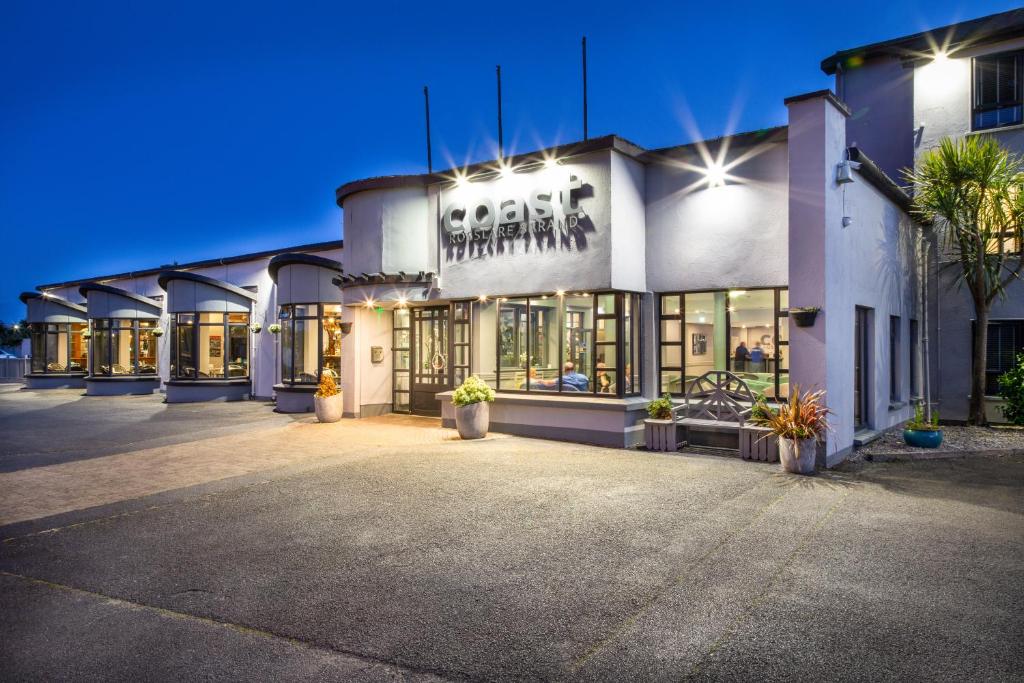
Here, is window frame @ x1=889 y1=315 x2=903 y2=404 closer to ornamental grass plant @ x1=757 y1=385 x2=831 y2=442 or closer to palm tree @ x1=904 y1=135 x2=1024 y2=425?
palm tree @ x1=904 y1=135 x2=1024 y2=425

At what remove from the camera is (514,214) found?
13.4 m

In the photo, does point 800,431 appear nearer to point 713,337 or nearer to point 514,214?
point 713,337

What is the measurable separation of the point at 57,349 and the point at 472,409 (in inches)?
1149

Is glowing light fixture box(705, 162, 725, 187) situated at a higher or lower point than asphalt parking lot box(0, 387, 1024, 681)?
higher

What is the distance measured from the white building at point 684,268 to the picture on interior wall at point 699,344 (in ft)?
0.15

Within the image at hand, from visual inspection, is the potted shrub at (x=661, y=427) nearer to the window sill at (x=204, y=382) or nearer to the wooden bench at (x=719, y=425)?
the wooden bench at (x=719, y=425)

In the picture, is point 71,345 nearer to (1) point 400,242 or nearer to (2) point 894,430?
(1) point 400,242

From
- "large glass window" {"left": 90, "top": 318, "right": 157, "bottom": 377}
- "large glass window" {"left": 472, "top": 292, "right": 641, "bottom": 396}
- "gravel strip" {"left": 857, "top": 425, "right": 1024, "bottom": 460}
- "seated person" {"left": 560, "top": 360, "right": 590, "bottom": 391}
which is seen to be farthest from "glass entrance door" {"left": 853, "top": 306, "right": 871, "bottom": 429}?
"large glass window" {"left": 90, "top": 318, "right": 157, "bottom": 377}

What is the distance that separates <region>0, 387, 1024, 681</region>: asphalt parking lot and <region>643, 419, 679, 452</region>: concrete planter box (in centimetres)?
213

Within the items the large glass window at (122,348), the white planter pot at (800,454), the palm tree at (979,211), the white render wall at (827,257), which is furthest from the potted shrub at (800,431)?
the large glass window at (122,348)

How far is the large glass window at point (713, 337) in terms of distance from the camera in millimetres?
12016

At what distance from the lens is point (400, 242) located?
600 inches

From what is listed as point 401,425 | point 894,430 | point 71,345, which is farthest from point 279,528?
point 71,345

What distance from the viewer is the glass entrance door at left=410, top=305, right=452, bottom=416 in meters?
16.1
